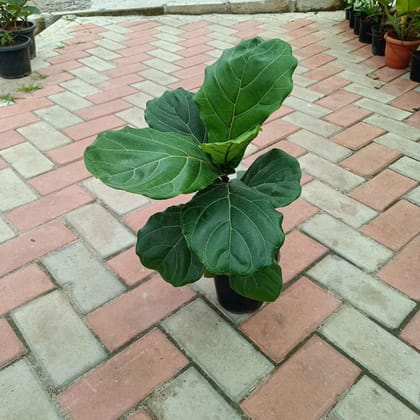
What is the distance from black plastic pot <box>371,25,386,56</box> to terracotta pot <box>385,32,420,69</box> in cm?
10

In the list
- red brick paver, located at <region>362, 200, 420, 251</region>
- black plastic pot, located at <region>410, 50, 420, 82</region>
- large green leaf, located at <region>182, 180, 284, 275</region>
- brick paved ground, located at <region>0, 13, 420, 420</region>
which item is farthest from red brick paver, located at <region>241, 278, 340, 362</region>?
black plastic pot, located at <region>410, 50, 420, 82</region>

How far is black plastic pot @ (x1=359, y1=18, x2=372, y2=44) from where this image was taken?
11.7 feet

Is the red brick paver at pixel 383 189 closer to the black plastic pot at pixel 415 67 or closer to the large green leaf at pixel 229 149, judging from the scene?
the large green leaf at pixel 229 149

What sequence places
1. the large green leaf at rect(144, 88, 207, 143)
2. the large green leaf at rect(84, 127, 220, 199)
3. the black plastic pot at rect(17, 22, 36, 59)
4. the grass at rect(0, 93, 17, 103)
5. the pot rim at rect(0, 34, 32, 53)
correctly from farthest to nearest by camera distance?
the black plastic pot at rect(17, 22, 36, 59) → the pot rim at rect(0, 34, 32, 53) → the grass at rect(0, 93, 17, 103) → the large green leaf at rect(144, 88, 207, 143) → the large green leaf at rect(84, 127, 220, 199)

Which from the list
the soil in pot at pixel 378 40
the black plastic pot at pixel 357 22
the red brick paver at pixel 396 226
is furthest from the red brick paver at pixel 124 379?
the black plastic pot at pixel 357 22

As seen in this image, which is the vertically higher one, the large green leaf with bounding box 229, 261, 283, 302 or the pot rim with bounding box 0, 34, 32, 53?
the pot rim with bounding box 0, 34, 32, 53

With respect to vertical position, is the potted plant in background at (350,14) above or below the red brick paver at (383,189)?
above

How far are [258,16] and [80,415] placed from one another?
3941 mm

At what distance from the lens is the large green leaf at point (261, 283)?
4.23ft

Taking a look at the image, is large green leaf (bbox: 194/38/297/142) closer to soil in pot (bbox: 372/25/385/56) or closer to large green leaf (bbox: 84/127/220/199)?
large green leaf (bbox: 84/127/220/199)

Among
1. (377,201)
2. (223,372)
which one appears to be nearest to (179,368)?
(223,372)

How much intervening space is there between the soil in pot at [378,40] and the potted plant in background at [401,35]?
8 centimetres

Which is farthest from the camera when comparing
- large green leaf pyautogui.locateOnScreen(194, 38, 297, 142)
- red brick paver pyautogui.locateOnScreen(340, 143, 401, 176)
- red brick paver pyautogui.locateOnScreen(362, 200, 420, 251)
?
red brick paver pyautogui.locateOnScreen(340, 143, 401, 176)

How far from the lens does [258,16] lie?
4.34 meters
